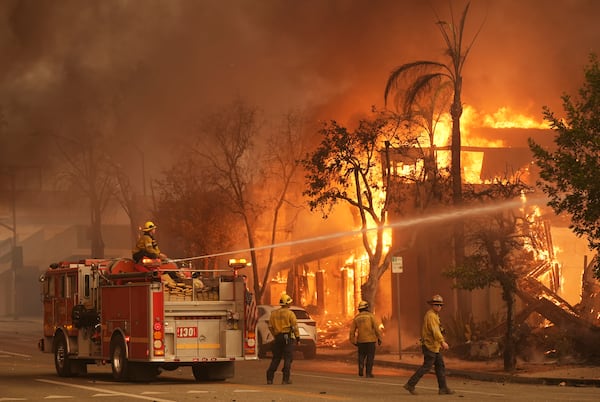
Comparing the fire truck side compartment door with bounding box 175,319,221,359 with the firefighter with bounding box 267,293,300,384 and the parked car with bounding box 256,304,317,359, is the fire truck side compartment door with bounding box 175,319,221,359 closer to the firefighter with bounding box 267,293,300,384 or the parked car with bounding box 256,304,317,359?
the firefighter with bounding box 267,293,300,384

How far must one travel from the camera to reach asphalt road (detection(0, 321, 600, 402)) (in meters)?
17.1

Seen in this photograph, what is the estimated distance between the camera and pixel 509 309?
25391 millimetres

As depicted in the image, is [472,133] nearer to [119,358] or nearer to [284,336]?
[284,336]

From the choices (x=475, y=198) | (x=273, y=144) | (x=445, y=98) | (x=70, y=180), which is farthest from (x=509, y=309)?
(x=70, y=180)

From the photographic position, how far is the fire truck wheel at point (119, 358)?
20.0 m

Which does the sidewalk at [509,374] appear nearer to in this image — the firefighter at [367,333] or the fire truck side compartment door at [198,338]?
the firefighter at [367,333]

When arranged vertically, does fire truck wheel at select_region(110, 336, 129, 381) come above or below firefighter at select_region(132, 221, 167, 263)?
below

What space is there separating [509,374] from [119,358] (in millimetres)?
8262

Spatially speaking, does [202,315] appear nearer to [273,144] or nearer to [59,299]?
[59,299]

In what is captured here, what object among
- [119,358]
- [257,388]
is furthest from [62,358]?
[257,388]

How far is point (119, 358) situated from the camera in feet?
66.2

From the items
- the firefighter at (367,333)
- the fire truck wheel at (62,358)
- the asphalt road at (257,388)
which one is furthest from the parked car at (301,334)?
the fire truck wheel at (62,358)

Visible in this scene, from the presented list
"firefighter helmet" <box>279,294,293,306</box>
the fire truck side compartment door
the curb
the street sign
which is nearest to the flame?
the street sign

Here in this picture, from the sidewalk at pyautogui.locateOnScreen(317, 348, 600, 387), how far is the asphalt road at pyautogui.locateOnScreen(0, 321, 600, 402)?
0.79 metres
